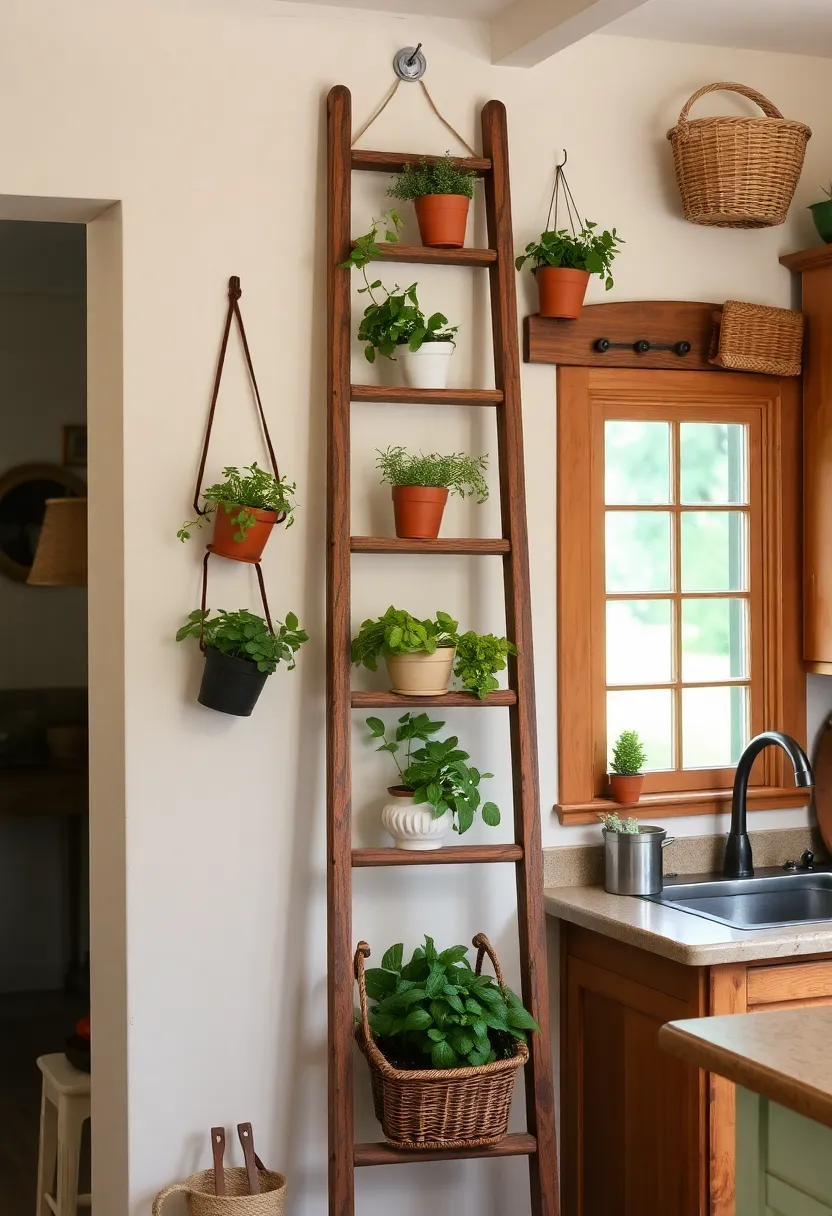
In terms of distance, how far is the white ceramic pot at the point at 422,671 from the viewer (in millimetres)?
2736

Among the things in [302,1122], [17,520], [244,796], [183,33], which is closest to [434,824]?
[244,796]

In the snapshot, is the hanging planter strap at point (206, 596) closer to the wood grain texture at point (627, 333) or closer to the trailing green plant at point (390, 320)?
the trailing green plant at point (390, 320)

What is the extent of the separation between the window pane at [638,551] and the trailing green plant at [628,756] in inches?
13.9

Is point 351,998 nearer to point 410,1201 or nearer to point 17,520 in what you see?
point 410,1201

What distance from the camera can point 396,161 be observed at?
2.84 metres

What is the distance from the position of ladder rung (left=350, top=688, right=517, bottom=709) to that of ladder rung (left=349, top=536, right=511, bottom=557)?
11.6 inches

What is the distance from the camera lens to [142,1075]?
107 inches

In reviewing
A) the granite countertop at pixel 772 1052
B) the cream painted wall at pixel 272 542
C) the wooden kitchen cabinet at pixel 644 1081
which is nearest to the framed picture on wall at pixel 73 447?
the cream painted wall at pixel 272 542

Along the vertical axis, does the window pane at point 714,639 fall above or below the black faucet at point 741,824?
above

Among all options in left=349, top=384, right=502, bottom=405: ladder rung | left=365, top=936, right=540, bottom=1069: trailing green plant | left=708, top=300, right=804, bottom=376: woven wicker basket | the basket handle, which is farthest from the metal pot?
the basket handle

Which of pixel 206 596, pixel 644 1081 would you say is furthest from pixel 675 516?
pixel 644 1081

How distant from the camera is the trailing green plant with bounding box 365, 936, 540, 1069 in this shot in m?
2.54

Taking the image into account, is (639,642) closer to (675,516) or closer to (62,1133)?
(675,516)

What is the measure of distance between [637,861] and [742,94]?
177 centimetres
